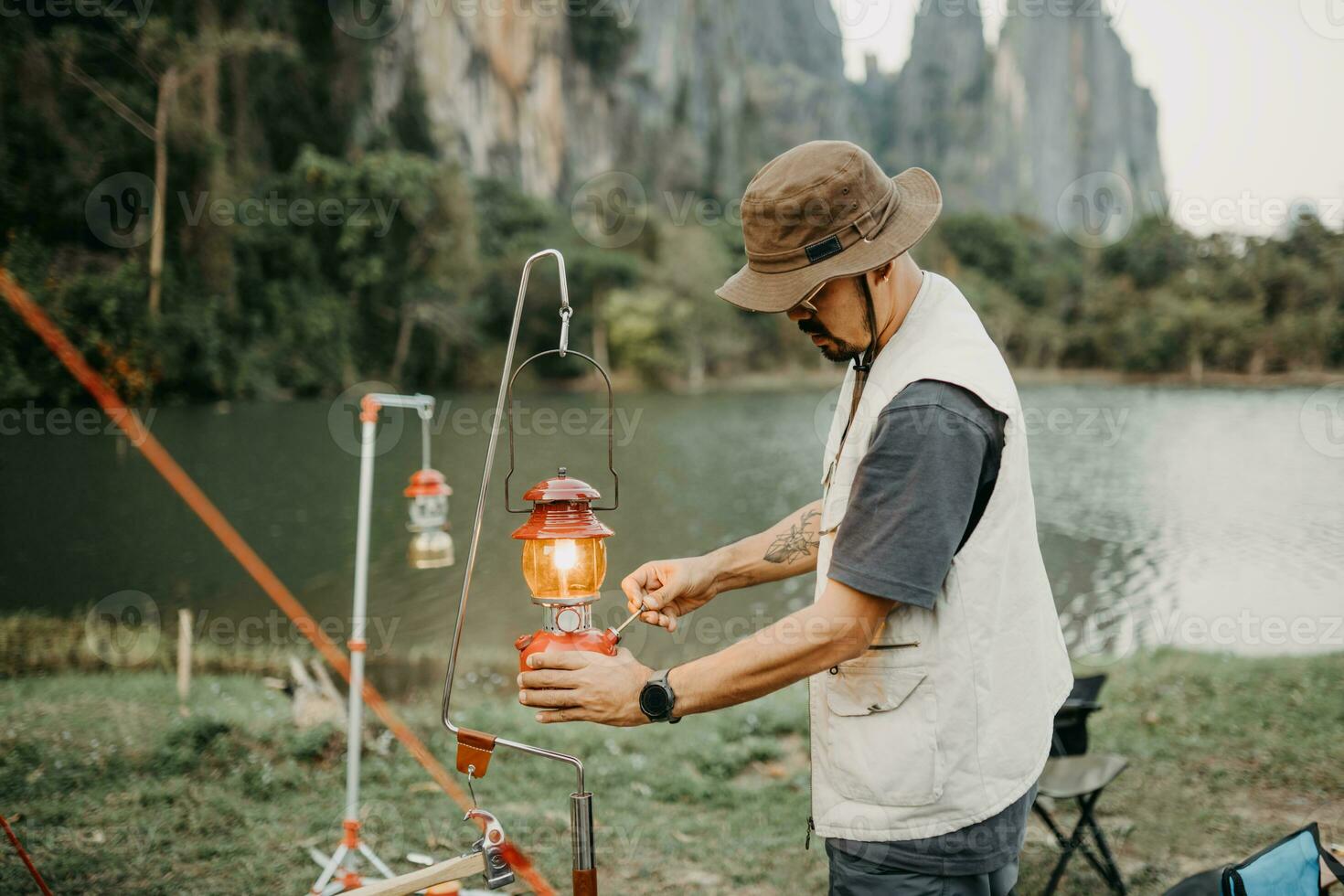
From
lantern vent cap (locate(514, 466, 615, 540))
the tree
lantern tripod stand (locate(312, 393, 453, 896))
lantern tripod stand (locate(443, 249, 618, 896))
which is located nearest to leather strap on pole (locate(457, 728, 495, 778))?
lantern tripod stand (locate(443, 249, 618, 896))

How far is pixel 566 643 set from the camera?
173cm

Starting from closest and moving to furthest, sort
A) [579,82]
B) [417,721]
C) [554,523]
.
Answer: [554,523], [417,721], [579,82]

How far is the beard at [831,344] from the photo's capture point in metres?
1.76

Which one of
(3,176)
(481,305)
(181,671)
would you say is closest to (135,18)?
(3,176)

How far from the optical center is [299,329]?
35.6 meters

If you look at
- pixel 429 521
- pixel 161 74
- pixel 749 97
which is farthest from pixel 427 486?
pixel 749 97

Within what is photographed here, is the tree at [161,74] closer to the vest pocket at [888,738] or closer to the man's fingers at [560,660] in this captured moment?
the man's fingers at [560,660]

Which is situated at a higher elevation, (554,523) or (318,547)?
(554,523)

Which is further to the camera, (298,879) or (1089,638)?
(1089,638)

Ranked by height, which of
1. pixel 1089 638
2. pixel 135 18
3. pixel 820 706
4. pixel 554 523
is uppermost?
pixel 135 18

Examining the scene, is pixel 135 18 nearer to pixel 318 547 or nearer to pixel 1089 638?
pixel 318 547

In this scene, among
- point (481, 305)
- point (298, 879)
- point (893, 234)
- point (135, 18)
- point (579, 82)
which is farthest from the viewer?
point (579, 82)

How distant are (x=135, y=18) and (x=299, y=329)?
→ 11.4 meters

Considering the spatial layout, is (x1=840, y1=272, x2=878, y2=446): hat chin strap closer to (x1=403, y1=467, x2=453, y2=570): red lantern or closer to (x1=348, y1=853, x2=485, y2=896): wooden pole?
(x1=348, y1=853, x2=485, y2=896): wooden pole
